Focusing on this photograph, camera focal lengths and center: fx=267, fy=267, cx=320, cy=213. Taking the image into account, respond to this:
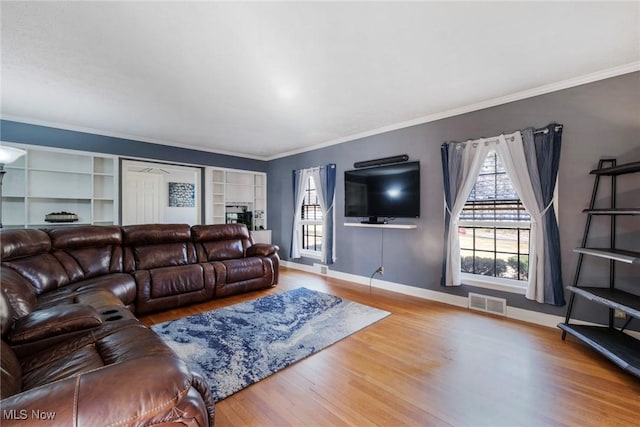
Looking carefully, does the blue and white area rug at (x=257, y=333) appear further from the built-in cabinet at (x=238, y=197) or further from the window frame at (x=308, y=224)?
the built-in cabinet at (x=238, y=197)

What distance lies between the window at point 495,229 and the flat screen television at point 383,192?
0.70 metres

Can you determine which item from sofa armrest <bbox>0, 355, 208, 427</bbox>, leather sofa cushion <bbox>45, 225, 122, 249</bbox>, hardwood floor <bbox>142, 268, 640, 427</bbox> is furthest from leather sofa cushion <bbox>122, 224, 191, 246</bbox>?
sofa armrest <bbox>0, 355, 208, 427</bbox>

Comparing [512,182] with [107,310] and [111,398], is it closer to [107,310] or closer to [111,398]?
[111,398]

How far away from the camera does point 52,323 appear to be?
1.57 m

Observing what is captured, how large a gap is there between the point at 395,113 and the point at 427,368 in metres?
2.98

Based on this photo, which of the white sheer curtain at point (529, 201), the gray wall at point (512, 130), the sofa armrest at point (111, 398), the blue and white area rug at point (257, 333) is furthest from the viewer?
the white sheer curtain at point (529, 201)

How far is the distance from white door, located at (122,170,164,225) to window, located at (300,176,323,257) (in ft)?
9.00

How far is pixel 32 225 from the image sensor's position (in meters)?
3.95

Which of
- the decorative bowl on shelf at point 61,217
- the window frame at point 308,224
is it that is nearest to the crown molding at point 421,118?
the window frame at point 308,224

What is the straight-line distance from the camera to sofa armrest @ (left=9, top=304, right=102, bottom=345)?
1.49 meters

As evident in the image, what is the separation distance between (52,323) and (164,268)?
1874 mm

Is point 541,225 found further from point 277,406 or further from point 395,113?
point 277,406

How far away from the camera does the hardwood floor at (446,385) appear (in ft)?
5.14

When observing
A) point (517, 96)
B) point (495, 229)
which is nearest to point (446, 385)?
point (495, 229)
